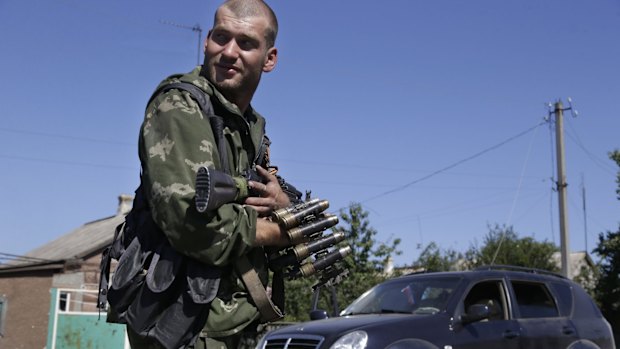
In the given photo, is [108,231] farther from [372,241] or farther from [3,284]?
[372,241]

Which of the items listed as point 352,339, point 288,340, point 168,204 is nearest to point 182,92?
point 168,204

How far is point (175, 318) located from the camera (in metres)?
2.15

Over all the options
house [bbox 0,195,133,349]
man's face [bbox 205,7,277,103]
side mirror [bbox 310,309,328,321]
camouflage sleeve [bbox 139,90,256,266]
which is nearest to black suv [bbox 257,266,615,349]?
side mirror [bbox 310,309,328,321]

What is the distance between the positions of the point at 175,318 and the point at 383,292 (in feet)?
22.3

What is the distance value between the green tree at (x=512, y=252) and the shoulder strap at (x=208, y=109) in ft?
108

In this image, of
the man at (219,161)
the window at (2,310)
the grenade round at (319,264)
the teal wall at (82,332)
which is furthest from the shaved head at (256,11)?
the window at (2,310)

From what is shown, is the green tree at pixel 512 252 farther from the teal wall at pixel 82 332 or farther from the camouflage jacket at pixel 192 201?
the camouflage jacket at pixel 192 201

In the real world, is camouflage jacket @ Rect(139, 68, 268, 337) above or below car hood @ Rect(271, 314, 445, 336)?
above

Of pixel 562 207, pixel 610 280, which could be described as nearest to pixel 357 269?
pixel 562 207

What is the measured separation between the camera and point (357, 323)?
24.5 feet

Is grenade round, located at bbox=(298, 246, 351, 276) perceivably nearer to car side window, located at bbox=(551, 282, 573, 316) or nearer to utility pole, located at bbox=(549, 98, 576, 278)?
car side window, located at bbox=(551, 282, 573, 316)

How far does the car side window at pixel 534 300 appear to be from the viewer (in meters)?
8.80

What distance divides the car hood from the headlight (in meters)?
0.10

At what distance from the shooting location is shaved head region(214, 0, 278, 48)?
2477mm
